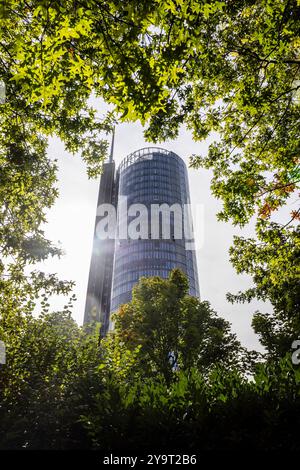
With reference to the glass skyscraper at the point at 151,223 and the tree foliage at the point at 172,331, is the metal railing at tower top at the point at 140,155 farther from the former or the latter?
the tree foliage at the point at 172,331

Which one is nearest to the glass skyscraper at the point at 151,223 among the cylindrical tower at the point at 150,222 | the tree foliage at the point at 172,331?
the cylindrical tower at the point at 150,222

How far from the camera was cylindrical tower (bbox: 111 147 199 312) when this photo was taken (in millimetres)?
88938

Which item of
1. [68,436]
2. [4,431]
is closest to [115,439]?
[68,436]

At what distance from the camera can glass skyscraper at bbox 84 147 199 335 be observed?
293ft

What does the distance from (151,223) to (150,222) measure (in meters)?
0.49

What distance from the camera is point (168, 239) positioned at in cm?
9438

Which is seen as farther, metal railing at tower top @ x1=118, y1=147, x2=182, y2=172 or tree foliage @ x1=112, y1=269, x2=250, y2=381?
metal railing at tower top @ x1=118, y1=147, x2=182, y2=172

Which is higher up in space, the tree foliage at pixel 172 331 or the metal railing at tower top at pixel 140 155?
the metal railing at tower top at pixel 140 155

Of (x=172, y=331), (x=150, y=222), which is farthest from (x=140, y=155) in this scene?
(x=172, y=331)

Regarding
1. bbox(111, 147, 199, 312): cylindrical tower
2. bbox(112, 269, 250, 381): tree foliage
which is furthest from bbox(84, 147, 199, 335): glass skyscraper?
bbox(112, 269, 250, 381): tree foliage

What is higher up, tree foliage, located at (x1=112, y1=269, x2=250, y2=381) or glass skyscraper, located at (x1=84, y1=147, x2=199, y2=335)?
glass skyscraper, located at (x1=84, y1=147, x2=199, y2=335)

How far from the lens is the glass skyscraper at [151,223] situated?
293 feet

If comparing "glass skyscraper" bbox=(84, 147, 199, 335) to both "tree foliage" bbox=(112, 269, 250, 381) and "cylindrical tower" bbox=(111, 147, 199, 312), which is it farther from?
"tree foliage" bbox=(112, 269, 250, 381)

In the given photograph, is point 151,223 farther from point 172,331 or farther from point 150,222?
point 172,331
